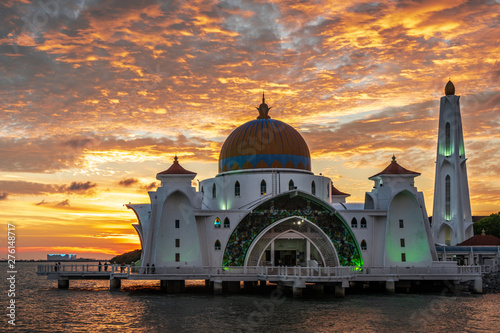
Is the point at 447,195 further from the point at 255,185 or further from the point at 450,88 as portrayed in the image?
the point at 255,185

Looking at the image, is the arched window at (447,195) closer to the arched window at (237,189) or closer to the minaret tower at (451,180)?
the minaret tower at (451,180)

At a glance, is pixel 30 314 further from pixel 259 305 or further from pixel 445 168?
pixel 445 168

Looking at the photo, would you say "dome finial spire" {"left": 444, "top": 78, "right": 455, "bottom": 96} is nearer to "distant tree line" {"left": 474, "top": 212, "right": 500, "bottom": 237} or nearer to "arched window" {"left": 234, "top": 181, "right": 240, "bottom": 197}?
"distant tree line" {"left": 474, "top": 212, "right": 500, "bottom": 237}

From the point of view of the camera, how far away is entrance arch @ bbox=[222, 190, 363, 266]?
50.5 meters

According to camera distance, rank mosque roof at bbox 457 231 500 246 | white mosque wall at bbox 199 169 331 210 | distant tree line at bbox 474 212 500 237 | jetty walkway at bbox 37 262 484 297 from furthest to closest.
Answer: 1. distant tree line at bbox 474 212 500 237
2. mosque roof at bbox 457 231 500 246
3. white mosque wall at bbox 199 169 331 210
4. jetty walkway at bbox 37 262 484 297

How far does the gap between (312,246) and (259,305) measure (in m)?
12.6

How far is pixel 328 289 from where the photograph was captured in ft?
165

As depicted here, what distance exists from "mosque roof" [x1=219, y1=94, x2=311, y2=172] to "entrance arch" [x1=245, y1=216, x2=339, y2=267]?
21.0 feet

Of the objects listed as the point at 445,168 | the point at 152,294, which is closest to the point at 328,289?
the point at 152,294

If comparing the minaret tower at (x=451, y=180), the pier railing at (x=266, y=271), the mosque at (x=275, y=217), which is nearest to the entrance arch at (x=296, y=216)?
the mosque at (x=275, y=217)

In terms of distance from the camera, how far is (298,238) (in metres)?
52.3

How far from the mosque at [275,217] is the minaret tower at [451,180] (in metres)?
25.9

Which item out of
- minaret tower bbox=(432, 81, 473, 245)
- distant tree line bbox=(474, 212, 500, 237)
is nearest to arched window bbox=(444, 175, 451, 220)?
minaret tower bbox=(432, 81, 473, 245)

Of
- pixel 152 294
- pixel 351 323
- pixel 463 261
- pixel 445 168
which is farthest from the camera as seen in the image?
pixel 445 168
